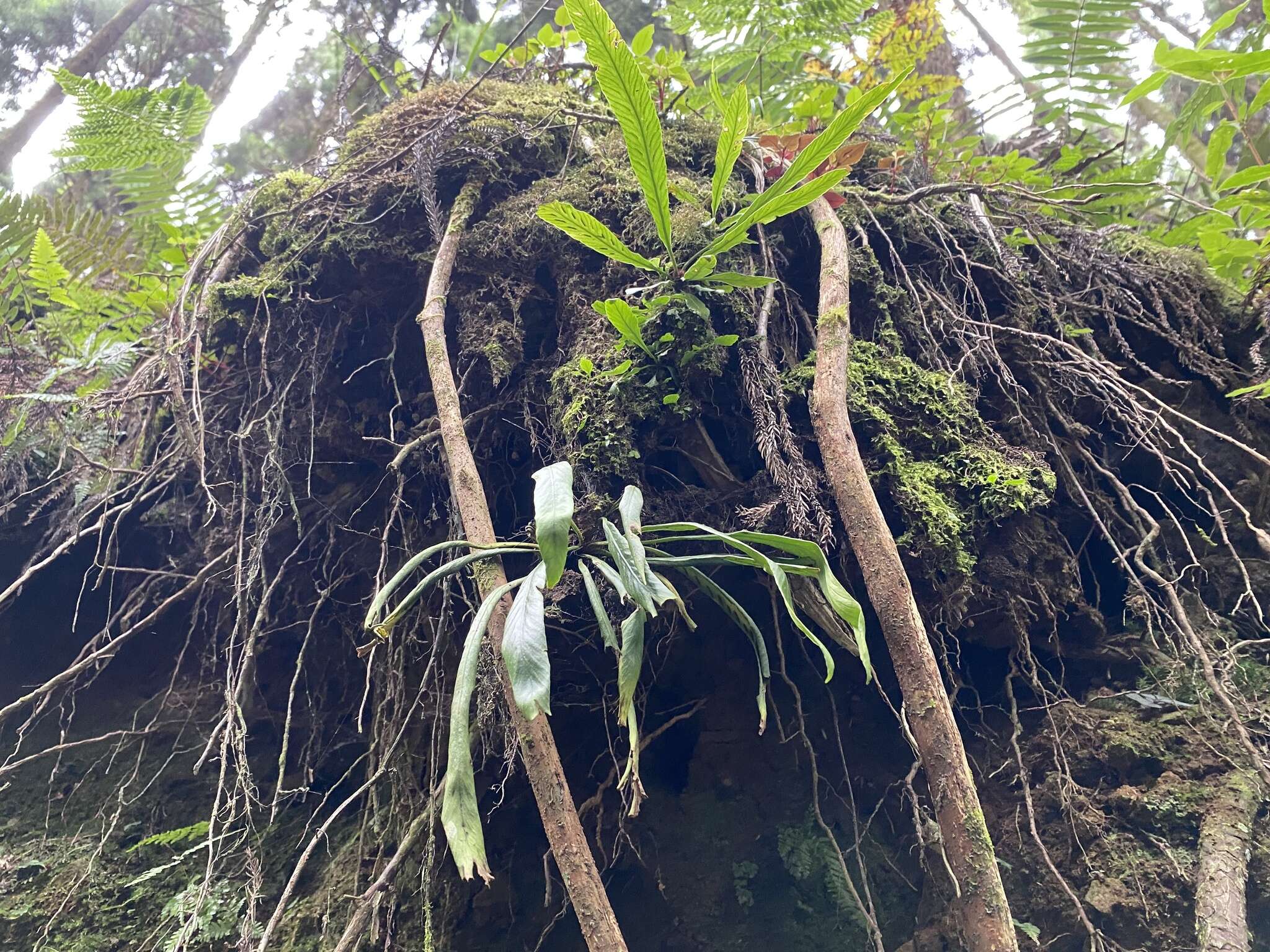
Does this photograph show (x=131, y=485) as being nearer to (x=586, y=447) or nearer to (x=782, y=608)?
(x=586, y=447)

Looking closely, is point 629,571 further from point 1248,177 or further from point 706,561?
point 1248,177

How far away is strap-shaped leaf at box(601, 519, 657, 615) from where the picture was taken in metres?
0.91

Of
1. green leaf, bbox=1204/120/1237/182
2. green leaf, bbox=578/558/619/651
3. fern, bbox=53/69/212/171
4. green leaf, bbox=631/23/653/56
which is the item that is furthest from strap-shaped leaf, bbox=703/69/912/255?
fern, bbox=53/69/212/171

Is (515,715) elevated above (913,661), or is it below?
above

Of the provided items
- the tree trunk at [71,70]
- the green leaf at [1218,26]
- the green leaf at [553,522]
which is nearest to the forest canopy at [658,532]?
the green leaf at [553,522]

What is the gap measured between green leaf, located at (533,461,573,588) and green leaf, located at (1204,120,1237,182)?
1.90 m

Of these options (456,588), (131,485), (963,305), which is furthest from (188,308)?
(963,305)

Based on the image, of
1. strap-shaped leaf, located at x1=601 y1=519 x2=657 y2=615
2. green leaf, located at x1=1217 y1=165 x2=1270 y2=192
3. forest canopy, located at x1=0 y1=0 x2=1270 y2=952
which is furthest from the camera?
green leaf, located at x1=1217 y1=165 x2=1270 y2=192

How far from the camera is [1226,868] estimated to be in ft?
3.55

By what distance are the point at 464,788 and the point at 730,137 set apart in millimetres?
1148

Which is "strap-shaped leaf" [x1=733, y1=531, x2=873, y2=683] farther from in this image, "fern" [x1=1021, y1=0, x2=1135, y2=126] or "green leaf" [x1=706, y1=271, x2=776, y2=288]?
"fern" [x1=1021, y1=0, x2=1135, y2=126]

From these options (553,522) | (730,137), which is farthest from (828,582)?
(730,137)

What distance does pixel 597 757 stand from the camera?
1.43m

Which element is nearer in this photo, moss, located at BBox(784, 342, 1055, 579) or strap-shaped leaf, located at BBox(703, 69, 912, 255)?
strap-shaped leaf, located at BBox(703, 69, 912, 255)
